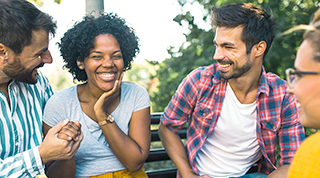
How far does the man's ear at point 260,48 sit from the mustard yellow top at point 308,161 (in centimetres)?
146

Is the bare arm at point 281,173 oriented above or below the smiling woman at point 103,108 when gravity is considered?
below

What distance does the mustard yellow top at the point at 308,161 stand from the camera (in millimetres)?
975

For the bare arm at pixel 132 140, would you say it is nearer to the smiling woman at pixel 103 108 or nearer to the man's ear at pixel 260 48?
the smiling woman at pixel 103 108

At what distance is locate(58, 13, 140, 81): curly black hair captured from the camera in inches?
89.3

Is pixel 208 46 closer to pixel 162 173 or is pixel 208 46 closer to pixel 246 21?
pixel 246 21

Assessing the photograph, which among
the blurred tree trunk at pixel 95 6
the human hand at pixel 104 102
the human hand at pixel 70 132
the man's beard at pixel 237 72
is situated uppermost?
the blurred tree trunk at pixel 95 6

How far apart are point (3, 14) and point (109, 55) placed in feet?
2.56

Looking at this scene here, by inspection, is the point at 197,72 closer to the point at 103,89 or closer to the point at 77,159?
the point at 103,89

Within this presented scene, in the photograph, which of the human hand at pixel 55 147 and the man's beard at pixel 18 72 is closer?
the human hand at pixel 55 147

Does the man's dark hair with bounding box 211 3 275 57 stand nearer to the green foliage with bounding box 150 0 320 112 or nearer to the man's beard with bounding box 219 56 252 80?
the man's beard with bounding box 219 56 252 80

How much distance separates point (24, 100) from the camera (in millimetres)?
2117

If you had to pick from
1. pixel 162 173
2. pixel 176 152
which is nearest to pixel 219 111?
pixel 176 152

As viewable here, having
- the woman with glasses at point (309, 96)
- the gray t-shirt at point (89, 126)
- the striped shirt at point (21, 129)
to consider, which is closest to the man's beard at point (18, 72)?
the striped shirt at point (21, 129)

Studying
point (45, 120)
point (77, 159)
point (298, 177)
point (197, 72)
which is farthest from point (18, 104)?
point (298, 177)
